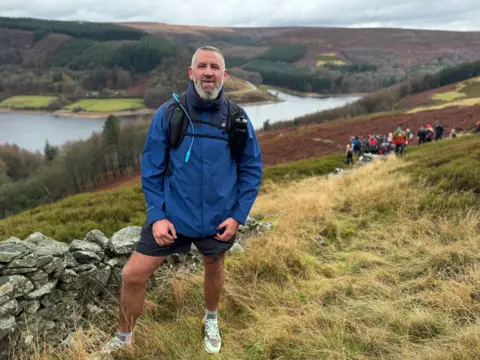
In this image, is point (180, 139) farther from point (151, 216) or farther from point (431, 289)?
point (431, 289)

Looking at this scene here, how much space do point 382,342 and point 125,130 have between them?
51.0 metres

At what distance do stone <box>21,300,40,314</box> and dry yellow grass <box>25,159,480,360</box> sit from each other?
A: 57 cm

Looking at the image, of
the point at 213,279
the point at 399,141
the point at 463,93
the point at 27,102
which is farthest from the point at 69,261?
the point at 27,102

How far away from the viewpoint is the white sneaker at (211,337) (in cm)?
277

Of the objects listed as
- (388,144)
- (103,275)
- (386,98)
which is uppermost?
(103,275)

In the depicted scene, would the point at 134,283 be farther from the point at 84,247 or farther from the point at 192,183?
the point at 84,247

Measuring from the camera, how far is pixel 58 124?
293 feet

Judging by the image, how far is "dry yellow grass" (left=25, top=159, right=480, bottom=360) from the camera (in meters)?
2.62

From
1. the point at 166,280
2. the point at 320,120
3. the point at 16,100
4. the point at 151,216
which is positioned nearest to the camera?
the point at 151,216

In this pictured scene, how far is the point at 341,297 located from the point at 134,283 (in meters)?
1.83

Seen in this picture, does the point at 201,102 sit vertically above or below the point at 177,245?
above

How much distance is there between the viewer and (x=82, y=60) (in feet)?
591

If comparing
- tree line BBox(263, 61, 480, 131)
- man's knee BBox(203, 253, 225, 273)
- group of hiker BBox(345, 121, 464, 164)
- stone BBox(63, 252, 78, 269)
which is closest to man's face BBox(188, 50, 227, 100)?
man's knee BBox(203, 253, 225, 273)

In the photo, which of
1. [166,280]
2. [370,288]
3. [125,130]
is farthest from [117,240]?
[125,130]
